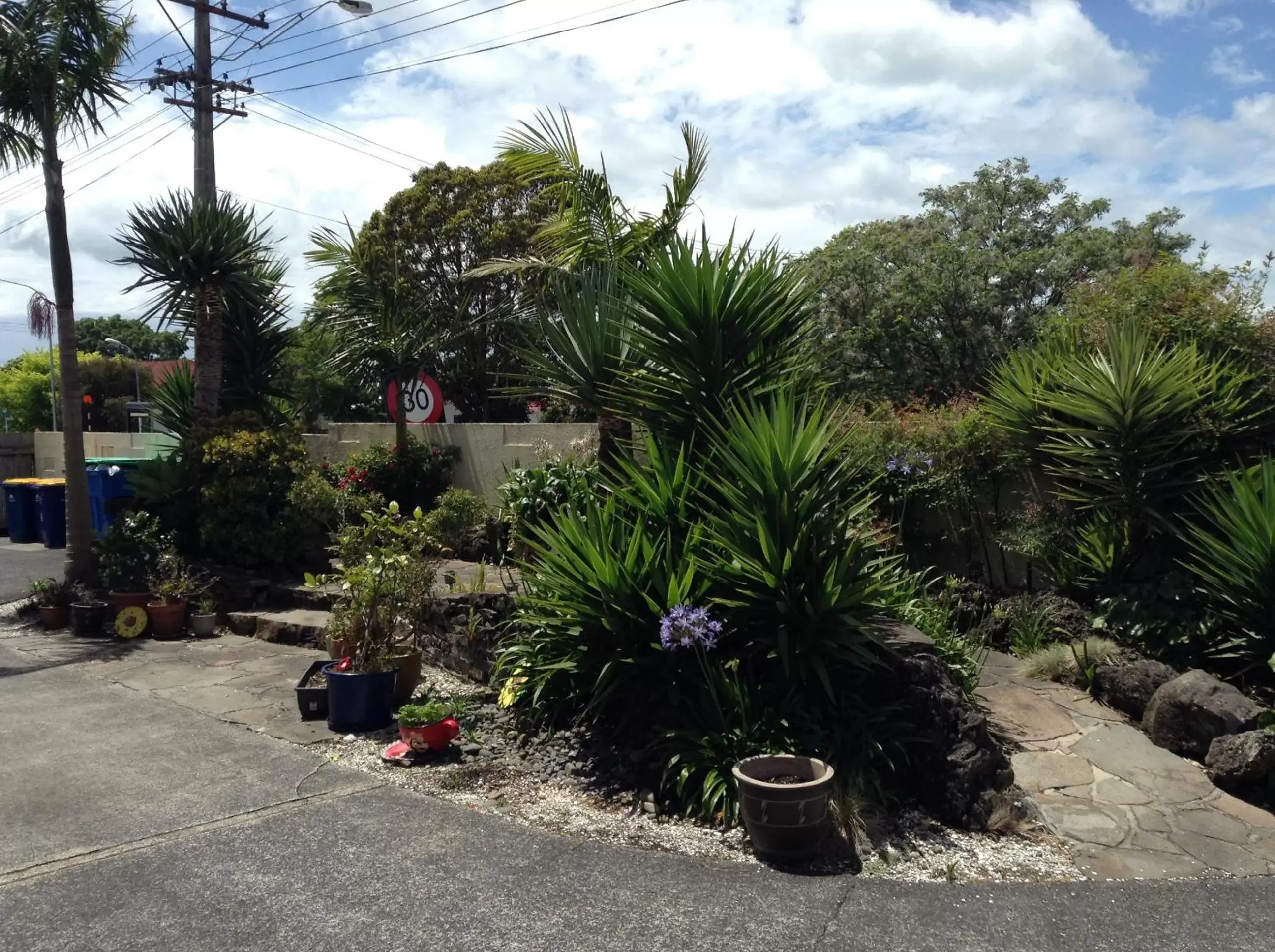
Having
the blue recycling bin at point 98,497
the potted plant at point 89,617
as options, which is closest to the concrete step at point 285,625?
the potted plant at point 89,617

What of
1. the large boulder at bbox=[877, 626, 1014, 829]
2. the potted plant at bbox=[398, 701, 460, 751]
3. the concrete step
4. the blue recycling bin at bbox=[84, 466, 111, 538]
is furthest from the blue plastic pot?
the blue recycling bin at bbox=[84, 466, 111, 538]

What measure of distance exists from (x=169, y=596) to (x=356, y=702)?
13.3ft

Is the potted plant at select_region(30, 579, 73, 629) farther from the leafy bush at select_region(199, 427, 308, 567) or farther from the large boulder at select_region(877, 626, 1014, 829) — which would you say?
the large boulder at select_region(877, 626, 1014, 829)

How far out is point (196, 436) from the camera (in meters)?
10.8

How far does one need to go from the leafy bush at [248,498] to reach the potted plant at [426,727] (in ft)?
16.1

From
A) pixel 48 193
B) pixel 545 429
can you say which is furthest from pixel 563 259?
pixel 48 193

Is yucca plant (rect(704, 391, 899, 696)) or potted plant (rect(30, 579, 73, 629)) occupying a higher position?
yucca plant (rect(704, 391, 899, 696))

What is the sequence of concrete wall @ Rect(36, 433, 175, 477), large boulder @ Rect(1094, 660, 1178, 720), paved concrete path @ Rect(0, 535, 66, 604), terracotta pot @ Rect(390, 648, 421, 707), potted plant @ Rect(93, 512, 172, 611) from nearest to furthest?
large boulder @ Rect(1094, 660, 1178, 720)
terracotta pot @ Rect(390, 648, 421, 707)
potted plant @ Rect(93, 512, 172, 611)
paved concrete path @ Rect(0, 535, 66, 604)
concrete wall @ Rect(36, 433, 175, 477)

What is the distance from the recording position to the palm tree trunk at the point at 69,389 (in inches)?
408

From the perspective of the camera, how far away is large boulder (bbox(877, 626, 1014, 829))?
5.12 meters

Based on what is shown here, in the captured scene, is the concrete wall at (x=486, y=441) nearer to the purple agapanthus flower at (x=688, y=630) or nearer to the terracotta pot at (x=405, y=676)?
the terracotta pot at (x=405, y=676)

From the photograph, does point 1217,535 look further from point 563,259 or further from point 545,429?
point 545,429

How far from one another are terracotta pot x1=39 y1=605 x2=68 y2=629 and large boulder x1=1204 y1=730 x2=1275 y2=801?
9.66 meters

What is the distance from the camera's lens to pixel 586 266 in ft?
29.2
